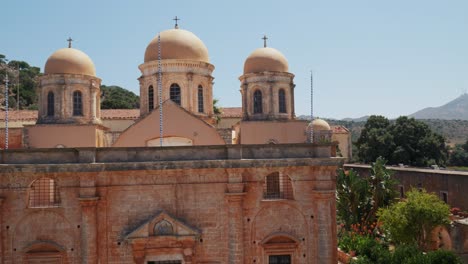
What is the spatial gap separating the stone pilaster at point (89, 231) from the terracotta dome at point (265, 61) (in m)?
12.5

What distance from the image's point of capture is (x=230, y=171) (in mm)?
16094

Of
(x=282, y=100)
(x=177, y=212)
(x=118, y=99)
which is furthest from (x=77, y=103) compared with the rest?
(x=118, y=99)

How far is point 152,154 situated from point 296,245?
621 centimetres

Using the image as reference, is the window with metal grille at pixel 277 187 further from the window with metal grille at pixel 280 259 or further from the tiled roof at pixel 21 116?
the tiled roof at pixel 21 116

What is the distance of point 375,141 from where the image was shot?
51.3 meters

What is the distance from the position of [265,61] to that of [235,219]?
11316mm

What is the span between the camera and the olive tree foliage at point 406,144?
1914 inches

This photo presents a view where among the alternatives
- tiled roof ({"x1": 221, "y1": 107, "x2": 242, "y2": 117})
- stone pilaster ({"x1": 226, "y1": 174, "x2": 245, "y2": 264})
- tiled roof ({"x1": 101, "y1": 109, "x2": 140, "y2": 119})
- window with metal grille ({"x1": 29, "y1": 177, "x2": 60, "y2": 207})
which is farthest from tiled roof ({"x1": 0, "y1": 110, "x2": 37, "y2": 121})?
stone pilaster ({"x1": 226, "y1": 174, "x2": 245, "y2": 264})

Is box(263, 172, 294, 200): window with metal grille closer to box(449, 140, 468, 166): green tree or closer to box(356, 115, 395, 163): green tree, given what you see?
box(356, 115, 395, 163): green tree

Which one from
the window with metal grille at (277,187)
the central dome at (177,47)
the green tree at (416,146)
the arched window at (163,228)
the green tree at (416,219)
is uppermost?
the central dome at (177,47)

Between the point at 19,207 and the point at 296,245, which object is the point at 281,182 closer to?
the point at 296,245

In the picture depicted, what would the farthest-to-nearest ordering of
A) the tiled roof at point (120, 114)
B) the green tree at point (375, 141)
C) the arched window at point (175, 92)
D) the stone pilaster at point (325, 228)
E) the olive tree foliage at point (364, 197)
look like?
the green tree at point (375, 141), the tiled roof at point (120, 114), the olive tree foliage at point (364, 197), the arched window at point (175, 92), the stone pilaster at point (325, 228)

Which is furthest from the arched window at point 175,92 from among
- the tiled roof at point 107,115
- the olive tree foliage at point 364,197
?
the tiled roof at point 107,115

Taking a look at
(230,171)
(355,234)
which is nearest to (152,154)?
(230,171)
